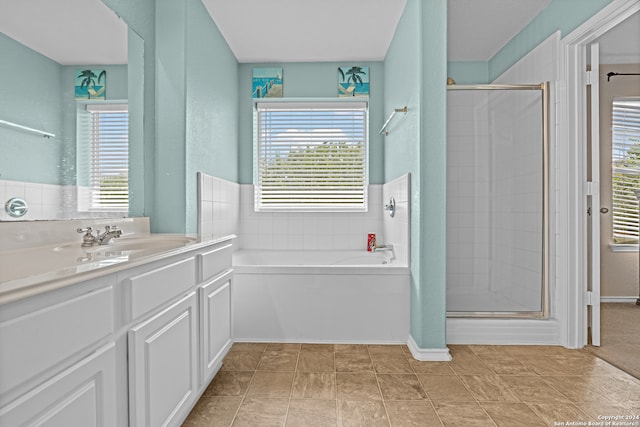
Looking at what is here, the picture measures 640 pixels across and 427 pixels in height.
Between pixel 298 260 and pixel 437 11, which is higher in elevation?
pixel 437 11

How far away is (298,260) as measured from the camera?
3533 mm

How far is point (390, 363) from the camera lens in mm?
2256

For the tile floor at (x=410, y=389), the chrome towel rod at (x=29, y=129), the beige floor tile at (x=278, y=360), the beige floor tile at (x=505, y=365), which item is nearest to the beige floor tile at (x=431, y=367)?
the tile floor at (x=410, y=389)

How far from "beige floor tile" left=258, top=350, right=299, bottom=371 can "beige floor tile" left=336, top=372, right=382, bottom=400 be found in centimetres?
32

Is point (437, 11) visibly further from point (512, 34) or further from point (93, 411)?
point (93, 411)

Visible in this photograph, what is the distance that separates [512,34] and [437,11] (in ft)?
4.46

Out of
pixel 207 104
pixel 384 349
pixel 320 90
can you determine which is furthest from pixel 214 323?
pixel 320 90

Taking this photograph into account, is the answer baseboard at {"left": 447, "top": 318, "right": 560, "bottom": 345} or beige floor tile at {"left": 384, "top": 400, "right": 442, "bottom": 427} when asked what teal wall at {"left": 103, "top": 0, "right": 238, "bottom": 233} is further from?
baseboard at {"left": 447, "top": 318, "right": 560, "bottom": 345}

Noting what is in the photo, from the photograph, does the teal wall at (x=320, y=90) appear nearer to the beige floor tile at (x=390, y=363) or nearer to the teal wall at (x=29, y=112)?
the beige floor tile at (x=390, y=363)

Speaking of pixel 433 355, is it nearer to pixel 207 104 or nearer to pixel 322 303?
pixel 322 303

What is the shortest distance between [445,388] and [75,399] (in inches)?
68.5

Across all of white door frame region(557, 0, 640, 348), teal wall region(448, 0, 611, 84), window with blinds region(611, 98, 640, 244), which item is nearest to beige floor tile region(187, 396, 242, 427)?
white door frame region(557, 0, 640, 348)

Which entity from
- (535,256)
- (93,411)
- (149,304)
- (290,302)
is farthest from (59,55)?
(535,256)

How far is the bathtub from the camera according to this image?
2.57 metres
